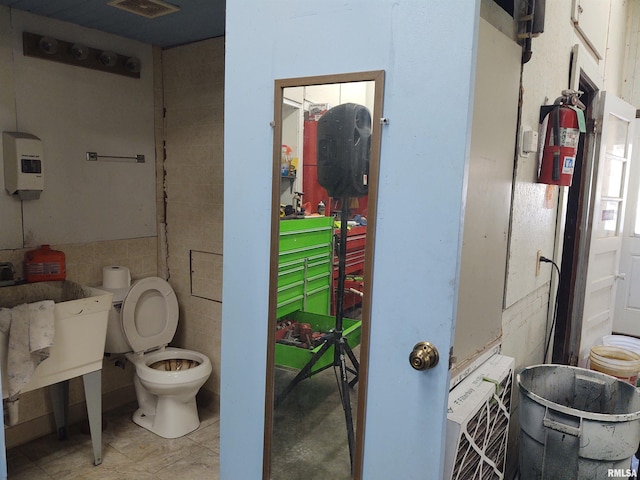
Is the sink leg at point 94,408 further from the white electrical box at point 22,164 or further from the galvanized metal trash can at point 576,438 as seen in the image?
the galvanized metal trash can at point 576,438

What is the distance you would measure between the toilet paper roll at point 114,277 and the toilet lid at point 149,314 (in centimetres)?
7

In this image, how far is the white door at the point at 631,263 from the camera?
14.3 ft

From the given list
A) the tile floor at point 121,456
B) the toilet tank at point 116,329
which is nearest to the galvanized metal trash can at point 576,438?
the tile floor at point 121,456

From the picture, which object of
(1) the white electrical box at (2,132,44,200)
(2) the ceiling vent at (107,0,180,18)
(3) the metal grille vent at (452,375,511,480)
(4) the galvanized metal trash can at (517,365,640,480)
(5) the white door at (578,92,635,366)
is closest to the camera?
(3) the metal grille vent at (452,375,511,480)

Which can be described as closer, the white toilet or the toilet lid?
the white toilet

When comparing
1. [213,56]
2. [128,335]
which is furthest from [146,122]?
[128,335]

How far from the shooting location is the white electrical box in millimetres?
2307

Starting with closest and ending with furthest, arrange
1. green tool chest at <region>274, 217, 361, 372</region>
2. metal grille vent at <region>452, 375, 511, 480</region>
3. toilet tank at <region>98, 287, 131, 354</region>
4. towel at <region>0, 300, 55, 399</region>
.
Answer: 1. green tool chest at <region>274, 217, 361, 372</region>
2. metal grille vent at <region>452, 375, 511, 480</region>
3. towel at <region>0, 300, 55, 399</region>
4. toilet tank at <region>98, 287, 131, 354</region>

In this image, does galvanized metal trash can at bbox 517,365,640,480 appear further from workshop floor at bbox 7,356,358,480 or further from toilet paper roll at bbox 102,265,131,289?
toilet paper roll at bbox 102,265,131,289

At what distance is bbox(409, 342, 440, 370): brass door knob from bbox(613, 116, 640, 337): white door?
423cm

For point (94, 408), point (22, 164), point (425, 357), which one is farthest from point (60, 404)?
point (425, 357)

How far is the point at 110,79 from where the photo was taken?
9.16ft

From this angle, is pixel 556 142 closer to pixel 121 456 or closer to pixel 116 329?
pixel 116 329

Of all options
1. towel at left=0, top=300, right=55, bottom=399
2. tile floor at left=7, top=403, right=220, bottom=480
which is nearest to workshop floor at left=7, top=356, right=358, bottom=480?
tile floor at left=7, top=403, right=220, bottom=480
